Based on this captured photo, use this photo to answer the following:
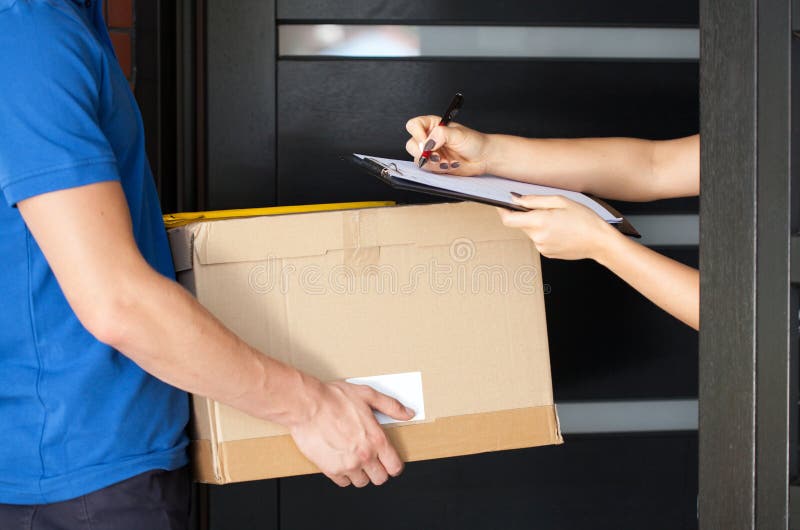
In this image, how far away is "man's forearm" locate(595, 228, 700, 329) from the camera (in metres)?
1.05

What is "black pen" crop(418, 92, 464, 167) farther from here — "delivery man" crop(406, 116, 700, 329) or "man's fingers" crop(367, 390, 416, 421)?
"man's fingers" crop(367, 390, 416, 421)

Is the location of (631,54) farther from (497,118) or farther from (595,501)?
(595,501)

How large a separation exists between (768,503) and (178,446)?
2.07ft

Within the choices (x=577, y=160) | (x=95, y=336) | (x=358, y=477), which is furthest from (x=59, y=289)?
(x=577, y=160)

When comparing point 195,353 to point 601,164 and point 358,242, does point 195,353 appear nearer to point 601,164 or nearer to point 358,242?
point 358,242

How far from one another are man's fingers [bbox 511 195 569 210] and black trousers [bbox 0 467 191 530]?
0.54 metres

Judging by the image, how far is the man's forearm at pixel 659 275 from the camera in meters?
1.05

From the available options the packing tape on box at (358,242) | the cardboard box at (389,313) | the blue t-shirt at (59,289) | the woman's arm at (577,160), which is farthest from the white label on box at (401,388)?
the woman's arm at (577,160)

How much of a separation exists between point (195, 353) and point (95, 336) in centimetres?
10

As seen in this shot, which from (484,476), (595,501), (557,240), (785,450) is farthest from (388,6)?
(785,450)

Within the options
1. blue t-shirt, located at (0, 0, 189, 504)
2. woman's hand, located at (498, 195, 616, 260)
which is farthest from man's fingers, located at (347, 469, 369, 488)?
woman's hand, located at (498, 195, 616, 260)

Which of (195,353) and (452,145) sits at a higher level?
(452,145)

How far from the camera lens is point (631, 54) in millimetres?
1790

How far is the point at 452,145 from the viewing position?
1274 millimetres
